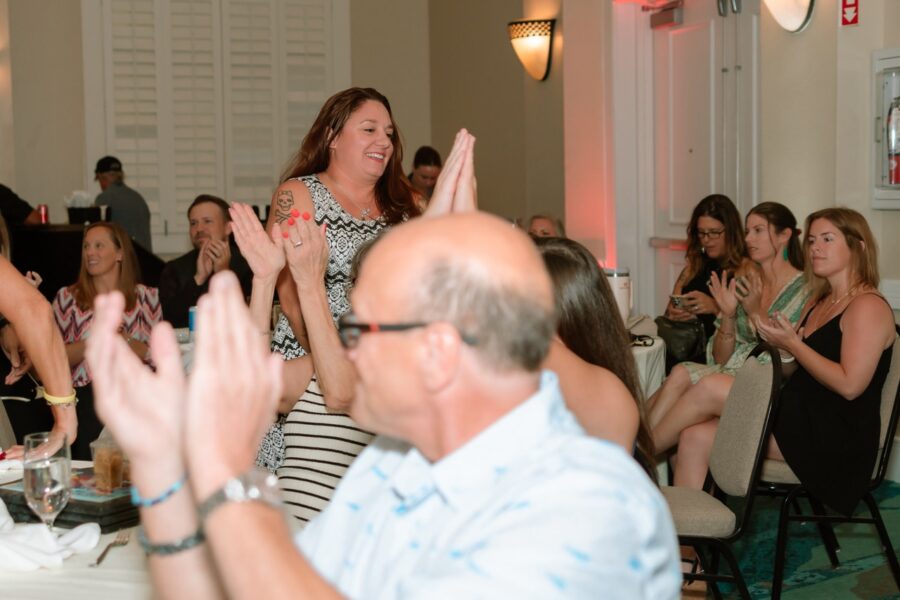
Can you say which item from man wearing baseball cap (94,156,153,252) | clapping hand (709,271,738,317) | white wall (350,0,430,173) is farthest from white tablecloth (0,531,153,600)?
white wall (350,0,430,173)

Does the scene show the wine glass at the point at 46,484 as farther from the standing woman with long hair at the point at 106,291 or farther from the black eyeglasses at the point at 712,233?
the black eyeglasses at the point at 712,233

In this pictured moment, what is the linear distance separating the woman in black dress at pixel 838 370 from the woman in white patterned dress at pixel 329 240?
147 cm

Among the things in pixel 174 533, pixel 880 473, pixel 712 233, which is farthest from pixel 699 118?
pixel 174 533

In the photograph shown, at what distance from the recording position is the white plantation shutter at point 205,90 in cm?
1020

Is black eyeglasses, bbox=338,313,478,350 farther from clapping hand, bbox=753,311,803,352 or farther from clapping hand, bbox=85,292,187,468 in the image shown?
clapping hand, bbox=753,311,803,352

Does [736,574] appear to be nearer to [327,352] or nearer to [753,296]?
[327,352]

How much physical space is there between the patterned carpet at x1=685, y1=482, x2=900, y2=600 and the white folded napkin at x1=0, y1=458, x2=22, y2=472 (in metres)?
2.04

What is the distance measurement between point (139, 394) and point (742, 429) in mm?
2378

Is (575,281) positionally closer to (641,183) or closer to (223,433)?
(223,433)

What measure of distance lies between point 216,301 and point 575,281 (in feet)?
4.13

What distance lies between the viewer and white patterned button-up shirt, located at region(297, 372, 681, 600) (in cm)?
101

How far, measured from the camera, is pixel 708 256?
18.9ft

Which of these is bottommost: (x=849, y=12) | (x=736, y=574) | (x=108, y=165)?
(x=736, y=574)

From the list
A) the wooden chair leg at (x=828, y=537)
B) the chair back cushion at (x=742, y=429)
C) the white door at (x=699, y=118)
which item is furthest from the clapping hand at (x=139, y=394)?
the white door at (x=699, y=118)
